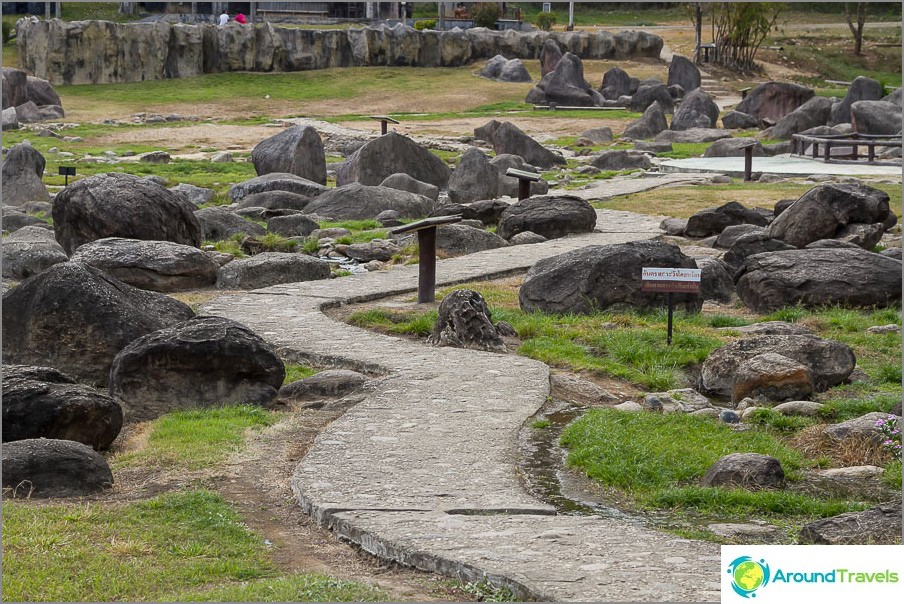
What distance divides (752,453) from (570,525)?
1935 millimetres

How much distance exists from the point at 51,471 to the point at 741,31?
57000mm

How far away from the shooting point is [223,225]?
20734mm

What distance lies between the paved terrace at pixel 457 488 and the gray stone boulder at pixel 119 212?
4.81 meters

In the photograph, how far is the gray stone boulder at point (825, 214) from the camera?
58.6 ft

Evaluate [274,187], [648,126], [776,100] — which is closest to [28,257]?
[274,187]

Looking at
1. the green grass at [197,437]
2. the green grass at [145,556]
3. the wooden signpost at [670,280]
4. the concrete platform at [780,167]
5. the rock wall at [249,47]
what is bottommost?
the green grass at [197,437]

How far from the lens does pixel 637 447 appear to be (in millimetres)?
8820

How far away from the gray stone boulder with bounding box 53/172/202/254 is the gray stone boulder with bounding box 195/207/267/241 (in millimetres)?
2238

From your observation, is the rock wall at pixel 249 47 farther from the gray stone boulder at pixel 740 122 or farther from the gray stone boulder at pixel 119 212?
the gray stone boulder at pixel 119 212

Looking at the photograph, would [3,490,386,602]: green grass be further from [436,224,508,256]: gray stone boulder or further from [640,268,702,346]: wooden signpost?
[436,224,508,256]: gray stone boulder

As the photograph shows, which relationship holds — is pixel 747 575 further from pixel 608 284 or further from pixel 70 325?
pixel 608 284

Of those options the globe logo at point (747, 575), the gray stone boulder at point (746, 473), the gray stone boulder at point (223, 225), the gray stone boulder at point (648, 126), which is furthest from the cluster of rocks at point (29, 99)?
the globe logo at point (747, 575)

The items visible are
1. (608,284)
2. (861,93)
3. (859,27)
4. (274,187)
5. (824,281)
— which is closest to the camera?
(608,284)

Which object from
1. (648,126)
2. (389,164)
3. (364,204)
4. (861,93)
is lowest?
(364,204)
